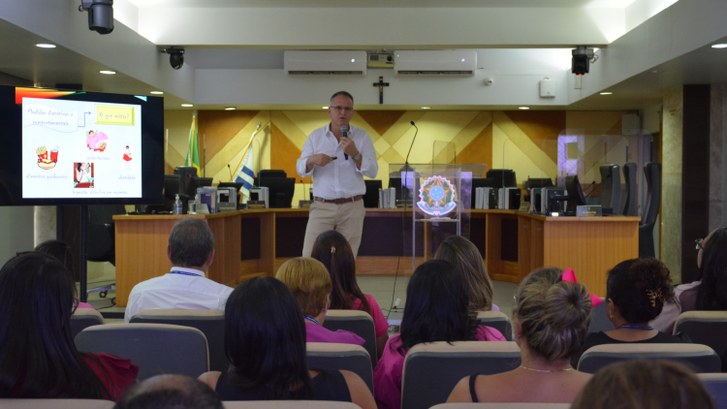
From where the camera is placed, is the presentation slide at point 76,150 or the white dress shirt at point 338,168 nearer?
the presentation slide at point 76,150

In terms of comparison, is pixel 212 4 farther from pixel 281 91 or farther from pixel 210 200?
pixel 281 91

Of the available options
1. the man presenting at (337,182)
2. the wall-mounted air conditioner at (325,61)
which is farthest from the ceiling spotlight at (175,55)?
the man presenting at (337,182)

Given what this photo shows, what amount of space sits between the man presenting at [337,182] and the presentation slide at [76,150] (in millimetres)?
1286

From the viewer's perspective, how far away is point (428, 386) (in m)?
2.34

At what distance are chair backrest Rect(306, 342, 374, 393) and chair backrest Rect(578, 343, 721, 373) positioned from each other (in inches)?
23.7

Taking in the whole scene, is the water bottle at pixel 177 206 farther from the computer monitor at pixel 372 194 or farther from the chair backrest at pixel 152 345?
the chair backrest at pixel 152 345

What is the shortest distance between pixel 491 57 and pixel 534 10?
13.5 feet

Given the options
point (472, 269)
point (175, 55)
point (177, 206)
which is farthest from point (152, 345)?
point (175, 55)

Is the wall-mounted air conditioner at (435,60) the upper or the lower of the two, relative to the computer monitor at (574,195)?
upper

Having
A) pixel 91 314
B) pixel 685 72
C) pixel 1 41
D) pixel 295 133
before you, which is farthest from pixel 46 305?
pixel 295 133

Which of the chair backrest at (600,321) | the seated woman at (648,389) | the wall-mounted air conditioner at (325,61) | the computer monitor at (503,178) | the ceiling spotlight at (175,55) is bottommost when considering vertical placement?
the chair backrest at (600,321)

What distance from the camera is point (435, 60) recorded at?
40.5ft

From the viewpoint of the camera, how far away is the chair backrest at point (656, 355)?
226 cm

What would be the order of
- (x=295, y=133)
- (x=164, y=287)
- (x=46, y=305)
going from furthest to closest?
(x=295, y=133) < (x=164, y=287) < (x=46, y=305)
